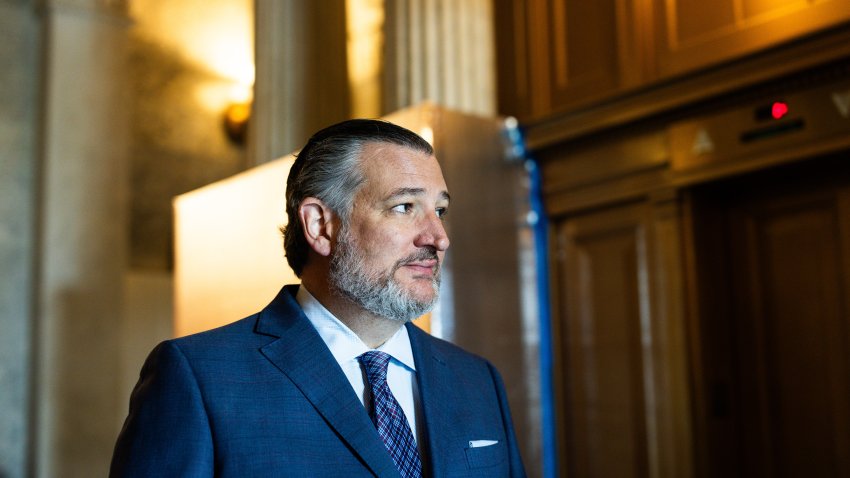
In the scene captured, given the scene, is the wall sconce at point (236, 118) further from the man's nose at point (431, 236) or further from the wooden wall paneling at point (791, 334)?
the man's nose at point (431, 236)

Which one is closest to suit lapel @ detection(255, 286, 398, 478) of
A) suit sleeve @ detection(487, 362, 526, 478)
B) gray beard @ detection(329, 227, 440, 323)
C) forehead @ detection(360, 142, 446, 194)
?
gray beard @ detection(329, 227, 440, 323)

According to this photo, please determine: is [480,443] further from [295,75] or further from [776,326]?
[295,75]

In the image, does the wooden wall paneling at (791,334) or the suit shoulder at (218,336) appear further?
the wooden wall paneling at (791,334)

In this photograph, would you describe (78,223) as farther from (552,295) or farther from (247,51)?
(552,295)

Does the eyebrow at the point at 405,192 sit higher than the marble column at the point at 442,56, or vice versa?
the marble column at the point at 442,56

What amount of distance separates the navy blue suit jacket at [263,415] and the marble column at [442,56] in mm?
2626

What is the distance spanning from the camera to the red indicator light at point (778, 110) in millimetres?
3787

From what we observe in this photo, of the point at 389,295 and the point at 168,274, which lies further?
the point at 168,274

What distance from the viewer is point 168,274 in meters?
8.31

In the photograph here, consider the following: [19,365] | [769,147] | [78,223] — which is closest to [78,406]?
[19,365]

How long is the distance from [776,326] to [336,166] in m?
2.61

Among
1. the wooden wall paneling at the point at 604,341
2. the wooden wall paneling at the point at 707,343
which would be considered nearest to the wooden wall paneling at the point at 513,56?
the wooden wall paneling at the point at 604,341

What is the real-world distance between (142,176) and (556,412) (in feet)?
17.0

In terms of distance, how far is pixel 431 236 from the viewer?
2197mm
